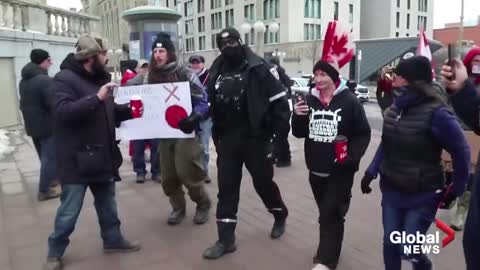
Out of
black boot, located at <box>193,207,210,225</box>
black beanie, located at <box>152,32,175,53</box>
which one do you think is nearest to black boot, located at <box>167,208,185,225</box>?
black boot, located at <box>193,207,210,225</box>

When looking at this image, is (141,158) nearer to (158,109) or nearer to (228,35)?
(158,109)

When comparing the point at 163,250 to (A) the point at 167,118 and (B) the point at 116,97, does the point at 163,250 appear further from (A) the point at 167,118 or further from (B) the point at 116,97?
(B) the point at 116,97

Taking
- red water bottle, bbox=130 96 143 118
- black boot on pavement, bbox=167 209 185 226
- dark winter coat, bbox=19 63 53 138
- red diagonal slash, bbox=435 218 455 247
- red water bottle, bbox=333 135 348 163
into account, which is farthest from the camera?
dark winter coat, bbox=19 63 53 138

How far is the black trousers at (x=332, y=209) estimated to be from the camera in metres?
3.48

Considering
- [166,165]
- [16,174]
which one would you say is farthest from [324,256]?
[16,174]

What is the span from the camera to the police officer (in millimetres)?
3883

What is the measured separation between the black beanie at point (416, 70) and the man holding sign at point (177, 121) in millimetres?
1985

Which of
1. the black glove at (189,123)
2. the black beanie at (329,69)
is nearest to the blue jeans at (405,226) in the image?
the black beanie at (329,69)

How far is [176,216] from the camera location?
4828 mm

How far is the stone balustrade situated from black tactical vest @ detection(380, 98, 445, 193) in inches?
440

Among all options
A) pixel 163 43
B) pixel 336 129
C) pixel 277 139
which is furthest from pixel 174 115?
pixel 336 129

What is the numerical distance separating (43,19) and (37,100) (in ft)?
27.4

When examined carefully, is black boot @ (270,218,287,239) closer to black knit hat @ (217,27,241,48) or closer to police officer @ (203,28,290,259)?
police officer @ (203,28,290,259)

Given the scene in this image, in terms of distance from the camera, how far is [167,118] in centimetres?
433
